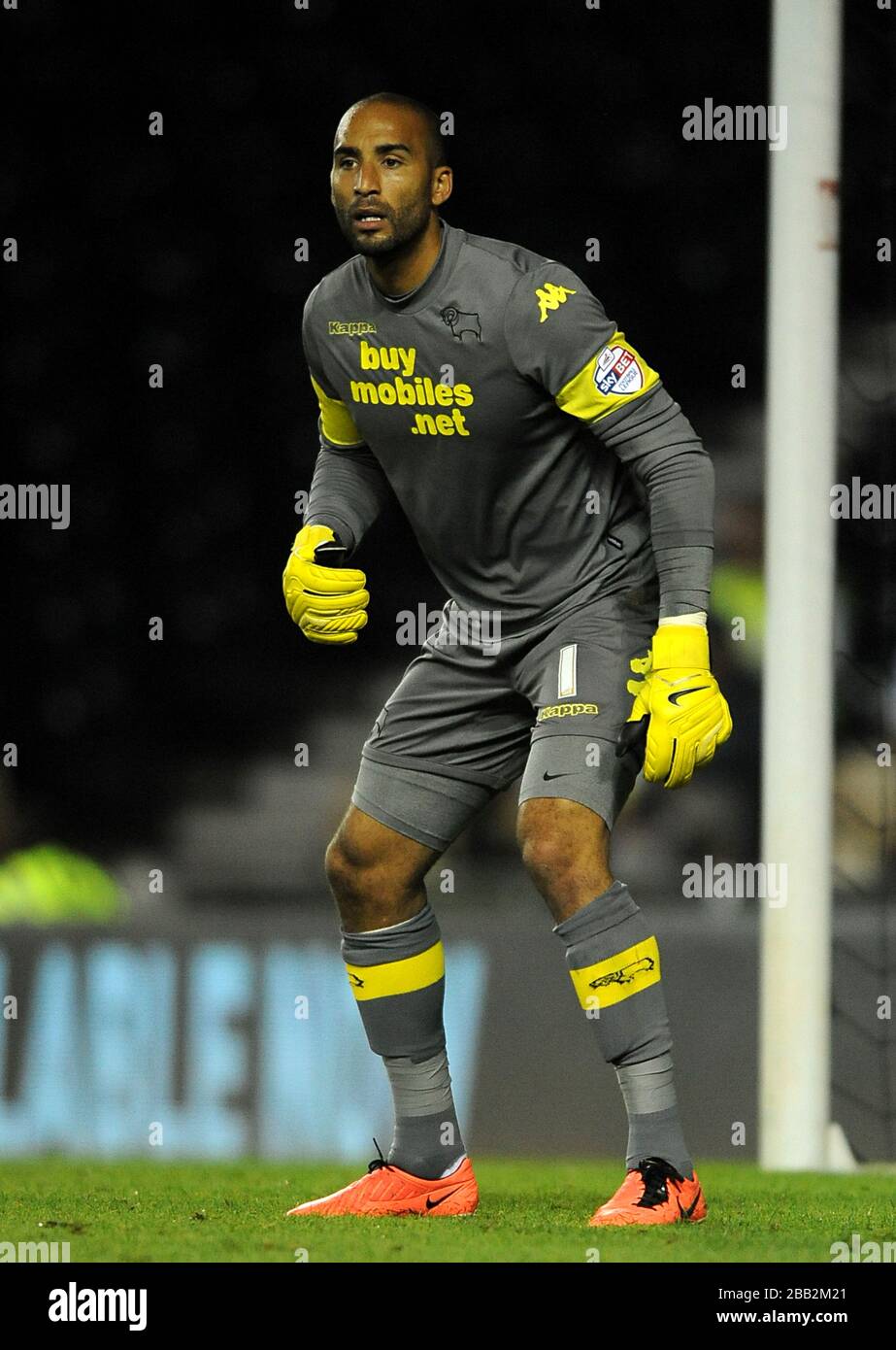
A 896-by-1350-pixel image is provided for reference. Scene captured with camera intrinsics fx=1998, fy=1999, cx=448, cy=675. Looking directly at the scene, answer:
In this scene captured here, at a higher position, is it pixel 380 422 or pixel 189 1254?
pixel 380 422

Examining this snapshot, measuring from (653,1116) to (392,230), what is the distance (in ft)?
4.20

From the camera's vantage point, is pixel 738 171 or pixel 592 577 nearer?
pixel 592 577

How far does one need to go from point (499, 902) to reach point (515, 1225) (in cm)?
293

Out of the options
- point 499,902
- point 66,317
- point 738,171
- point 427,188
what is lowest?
point 499,902

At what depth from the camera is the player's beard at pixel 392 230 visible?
9.25 feet

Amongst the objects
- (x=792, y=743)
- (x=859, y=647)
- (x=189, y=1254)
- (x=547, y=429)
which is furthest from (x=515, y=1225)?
(x=859, y=647)

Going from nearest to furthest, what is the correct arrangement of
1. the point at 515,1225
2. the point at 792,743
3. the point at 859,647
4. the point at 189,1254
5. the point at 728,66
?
the point at 189,1254
the point at 515,1225
the point at 792,743
the point at 859,647
the point at 728,66

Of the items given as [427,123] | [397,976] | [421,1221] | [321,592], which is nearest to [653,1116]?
[421,1221]

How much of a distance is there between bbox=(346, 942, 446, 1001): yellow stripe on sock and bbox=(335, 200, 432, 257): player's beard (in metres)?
1.03

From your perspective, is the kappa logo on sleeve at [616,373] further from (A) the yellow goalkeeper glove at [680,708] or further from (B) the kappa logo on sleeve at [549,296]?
(A) the yellow goalkeeper glove at [680,708]

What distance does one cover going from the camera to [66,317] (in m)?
6.66

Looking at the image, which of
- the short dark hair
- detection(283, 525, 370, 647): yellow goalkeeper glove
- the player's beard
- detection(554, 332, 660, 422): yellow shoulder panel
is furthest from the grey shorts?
the short dark hair

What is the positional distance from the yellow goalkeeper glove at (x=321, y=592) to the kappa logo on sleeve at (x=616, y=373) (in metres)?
0.52

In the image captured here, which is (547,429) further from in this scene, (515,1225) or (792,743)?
(792,743)
